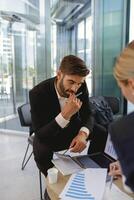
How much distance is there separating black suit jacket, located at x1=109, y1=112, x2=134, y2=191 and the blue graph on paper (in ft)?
1.41

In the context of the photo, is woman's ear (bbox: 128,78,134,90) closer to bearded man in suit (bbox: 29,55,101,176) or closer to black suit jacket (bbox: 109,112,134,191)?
black suit jacket (bbox: 109,112,134,191)

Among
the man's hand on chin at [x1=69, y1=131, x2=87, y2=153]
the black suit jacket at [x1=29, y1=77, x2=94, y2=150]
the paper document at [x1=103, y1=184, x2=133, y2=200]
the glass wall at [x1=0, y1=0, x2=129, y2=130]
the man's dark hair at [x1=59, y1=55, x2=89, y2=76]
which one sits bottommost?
the paper document at [x1=103, y1=184, x2=133, y2=200]

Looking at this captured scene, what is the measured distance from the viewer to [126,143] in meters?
0.70

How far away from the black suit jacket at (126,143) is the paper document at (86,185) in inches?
16.7

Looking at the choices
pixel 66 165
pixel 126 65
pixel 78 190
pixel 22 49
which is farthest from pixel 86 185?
pixel 22 49

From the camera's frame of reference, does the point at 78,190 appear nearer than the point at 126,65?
No

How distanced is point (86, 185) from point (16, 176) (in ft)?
4.84

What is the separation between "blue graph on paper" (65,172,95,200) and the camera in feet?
3.60

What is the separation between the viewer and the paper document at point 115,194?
107 centimetres

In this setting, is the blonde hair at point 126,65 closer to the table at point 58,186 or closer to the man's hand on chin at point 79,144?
the table at point 58,186

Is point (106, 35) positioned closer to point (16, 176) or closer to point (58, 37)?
point (58, 37)

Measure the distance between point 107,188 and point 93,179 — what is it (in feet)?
0.34

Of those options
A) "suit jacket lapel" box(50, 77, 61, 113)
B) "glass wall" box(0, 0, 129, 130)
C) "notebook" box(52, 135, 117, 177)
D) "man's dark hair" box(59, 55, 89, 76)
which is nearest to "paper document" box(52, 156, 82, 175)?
"notebook" box(52, 135, 117, 177)

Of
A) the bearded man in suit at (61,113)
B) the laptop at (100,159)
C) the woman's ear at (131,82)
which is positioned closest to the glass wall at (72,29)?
the bearded man in suit at (61,113)
